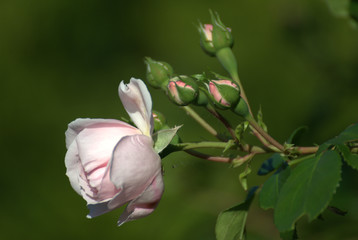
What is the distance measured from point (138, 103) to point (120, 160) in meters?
0.10

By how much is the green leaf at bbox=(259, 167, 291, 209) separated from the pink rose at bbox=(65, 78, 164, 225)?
0.14m

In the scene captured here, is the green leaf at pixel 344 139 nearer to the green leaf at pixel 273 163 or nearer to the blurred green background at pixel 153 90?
the green leaf at pixel 273 163

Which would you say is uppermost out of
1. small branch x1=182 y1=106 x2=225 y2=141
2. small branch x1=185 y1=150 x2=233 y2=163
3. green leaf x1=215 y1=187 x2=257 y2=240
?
small branch x1=182 y1=106 x2=225 y2=141

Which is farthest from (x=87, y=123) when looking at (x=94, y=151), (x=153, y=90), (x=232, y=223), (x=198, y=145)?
(x=153, y=90)

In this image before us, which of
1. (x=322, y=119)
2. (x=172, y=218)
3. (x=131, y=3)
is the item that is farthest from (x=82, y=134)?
(x=131, y=3)

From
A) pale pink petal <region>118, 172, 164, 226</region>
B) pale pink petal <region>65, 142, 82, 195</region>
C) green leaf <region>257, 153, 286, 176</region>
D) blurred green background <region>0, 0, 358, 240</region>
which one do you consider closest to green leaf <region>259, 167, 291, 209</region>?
green leaf <region>257, 153, 286, 176</region>

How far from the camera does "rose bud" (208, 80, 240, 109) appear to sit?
65cm

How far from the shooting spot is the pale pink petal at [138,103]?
0.60m

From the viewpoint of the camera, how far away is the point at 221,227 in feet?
2.26

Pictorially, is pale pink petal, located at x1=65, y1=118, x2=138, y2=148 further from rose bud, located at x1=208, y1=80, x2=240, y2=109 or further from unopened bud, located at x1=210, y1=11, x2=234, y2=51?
unopened bud, located at x1=210, y1=11, x2=234, y2=51

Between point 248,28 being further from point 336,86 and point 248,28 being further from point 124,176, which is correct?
point 124,176

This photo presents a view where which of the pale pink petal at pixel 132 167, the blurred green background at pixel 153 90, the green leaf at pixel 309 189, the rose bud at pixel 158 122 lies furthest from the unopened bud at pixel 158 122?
the blurred green background at pixel 153 90

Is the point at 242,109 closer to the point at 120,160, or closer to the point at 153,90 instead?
the point at 120,160

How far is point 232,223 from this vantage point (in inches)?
27.4
